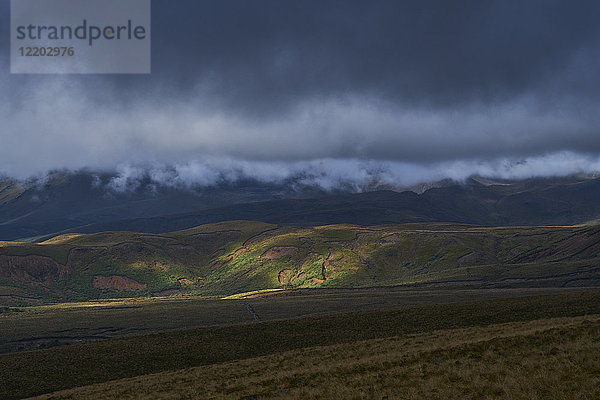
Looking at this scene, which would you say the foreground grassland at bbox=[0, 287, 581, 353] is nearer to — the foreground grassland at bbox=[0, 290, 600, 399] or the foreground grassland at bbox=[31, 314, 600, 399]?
the foreground grassland at bbox=[0, 290, 600, 399]

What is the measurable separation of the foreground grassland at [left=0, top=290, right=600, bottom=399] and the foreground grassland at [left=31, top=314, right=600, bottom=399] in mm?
128

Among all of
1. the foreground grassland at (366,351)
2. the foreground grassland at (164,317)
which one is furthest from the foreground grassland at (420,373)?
the foreground grassland at (164,317)

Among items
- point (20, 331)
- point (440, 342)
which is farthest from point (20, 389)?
point (20, 331)

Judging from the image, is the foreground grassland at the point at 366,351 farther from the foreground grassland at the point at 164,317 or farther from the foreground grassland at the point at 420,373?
the foreground grassland at the point at 164,317

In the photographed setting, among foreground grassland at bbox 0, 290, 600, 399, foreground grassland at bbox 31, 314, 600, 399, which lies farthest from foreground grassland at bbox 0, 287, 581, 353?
foreground grassland at bbox 31, 314, 600, 399

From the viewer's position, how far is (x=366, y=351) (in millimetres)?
47281

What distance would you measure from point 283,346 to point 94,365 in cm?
2270

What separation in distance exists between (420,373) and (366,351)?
1628cm

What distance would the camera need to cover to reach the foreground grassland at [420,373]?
86.0ft

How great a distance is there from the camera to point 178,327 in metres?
104

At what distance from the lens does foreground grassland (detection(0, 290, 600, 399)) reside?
30.4 m

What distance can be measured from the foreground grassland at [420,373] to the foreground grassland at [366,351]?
128 mm

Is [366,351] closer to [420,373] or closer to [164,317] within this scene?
[420,373]

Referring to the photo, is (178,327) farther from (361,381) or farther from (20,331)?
(361,381)
